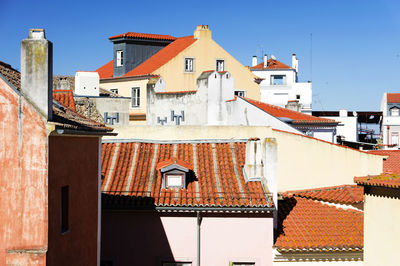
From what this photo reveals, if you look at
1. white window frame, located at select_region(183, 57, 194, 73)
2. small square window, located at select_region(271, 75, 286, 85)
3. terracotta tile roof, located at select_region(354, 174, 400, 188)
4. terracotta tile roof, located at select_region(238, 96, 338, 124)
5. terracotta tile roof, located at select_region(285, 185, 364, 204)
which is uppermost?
small square window, located at select_region(271, 75, 286, 85)

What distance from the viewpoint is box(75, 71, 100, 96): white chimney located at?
3625 centimetres

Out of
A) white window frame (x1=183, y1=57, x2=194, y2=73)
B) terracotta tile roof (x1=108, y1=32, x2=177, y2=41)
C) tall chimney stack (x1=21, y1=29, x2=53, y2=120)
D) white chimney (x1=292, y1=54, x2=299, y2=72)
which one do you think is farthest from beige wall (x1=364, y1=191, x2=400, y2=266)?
white chimney (x1=292, y1=54, x2=299, y2=72)

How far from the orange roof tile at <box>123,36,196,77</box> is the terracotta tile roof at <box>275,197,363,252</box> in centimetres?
2478

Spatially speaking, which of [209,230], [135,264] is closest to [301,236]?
[209,230]

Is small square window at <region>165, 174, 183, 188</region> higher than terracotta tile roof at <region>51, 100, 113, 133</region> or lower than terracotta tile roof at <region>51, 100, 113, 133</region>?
lower

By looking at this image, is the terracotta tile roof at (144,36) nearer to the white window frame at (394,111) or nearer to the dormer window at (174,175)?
the dormer window at (174,175)

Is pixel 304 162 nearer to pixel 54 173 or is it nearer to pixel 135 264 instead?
pixel 135 264

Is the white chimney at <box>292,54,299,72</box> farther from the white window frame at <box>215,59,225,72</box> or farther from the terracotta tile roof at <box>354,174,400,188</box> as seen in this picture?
the terracotta tile roof at <box>354,174,400,188</box>

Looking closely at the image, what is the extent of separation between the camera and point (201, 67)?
161 feet

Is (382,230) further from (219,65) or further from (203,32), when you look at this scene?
(203,32)

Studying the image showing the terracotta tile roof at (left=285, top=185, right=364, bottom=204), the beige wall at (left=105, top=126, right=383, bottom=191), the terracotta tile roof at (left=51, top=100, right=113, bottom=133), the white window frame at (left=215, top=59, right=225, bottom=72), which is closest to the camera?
the terracotta tile roof at (left=51, top=100, right=113, bottom=133)

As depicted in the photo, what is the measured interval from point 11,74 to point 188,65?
34.6 m

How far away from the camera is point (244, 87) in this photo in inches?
2032

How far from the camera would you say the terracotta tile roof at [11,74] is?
43.6 ft
